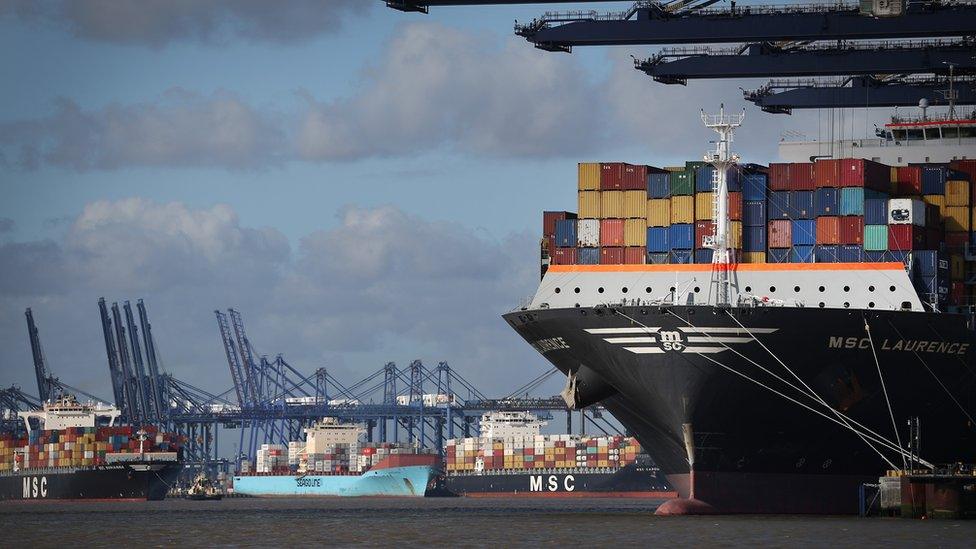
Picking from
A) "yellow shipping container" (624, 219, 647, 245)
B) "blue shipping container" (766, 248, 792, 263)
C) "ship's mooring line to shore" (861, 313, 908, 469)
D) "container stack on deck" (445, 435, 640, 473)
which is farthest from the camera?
"container stack on deck" (445, 435, 640, 473)

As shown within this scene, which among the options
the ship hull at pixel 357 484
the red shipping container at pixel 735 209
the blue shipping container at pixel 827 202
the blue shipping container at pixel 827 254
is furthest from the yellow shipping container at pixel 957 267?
the ship hull at pixel 357 484

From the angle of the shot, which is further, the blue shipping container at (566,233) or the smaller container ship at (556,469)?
the smaller container ship at (556,469)

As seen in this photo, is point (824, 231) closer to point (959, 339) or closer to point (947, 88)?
point (959, 339)

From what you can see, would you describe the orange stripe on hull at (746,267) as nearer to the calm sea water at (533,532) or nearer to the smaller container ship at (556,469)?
the calm sea water at (533,532)

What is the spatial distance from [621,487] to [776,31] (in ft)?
249

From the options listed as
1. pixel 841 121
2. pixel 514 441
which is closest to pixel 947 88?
pixel 841 121

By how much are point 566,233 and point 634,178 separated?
258cm

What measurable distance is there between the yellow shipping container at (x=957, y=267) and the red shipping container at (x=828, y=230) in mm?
3771

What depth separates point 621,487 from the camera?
126 m

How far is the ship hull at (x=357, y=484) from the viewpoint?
138250mm

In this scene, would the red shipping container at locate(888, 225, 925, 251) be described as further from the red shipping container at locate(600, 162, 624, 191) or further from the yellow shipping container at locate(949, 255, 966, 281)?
the red shipping container at locate(600, 162, 624, 191)

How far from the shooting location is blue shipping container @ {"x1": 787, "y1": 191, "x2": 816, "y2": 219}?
159ft

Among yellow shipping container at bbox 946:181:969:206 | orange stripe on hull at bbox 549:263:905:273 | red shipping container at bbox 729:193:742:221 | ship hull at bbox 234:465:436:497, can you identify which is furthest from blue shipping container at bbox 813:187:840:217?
ship hull at bbox 234:465:436:497

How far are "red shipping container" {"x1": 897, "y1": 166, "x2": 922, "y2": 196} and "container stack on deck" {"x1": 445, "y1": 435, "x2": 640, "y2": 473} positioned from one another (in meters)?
77.6
